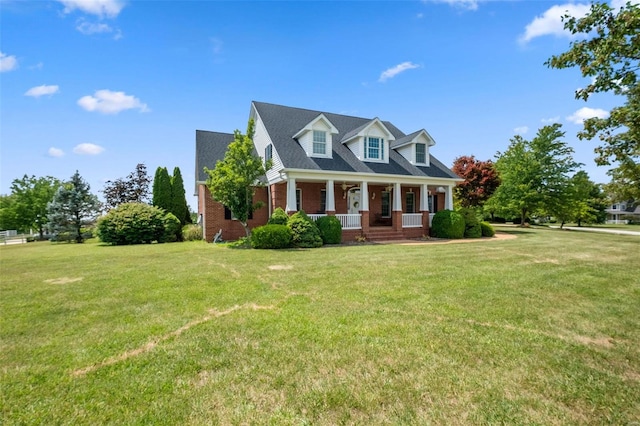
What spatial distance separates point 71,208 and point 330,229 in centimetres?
2129

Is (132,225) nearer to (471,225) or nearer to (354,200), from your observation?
(354,200)

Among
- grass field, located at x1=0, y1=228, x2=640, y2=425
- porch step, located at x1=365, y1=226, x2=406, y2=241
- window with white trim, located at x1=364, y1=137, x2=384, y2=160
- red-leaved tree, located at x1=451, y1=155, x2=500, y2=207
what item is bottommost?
grass field, located at x1=0, y1=228, x2=640, y2=425

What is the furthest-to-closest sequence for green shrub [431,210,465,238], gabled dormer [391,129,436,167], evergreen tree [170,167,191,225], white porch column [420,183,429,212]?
evergreen tree [170,167,191,225]
gabled dormer [391,129,436,167]
white porch column [420,183,429,212]
green shrub [431,210,465,238]

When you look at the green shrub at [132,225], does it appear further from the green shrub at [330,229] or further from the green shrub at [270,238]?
the green shrub at [330,229]

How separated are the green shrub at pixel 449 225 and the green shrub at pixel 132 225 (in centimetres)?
1765

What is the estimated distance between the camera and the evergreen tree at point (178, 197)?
22.2m

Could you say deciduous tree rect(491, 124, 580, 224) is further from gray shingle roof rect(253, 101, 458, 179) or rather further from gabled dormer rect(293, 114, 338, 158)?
gabled dormer rect(293, 114, 338, 158)

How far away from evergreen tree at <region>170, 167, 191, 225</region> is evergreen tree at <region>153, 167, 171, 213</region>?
0.93 ft

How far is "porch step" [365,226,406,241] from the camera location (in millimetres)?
17072

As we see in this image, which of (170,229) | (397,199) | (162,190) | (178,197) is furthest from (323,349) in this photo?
(162,190)

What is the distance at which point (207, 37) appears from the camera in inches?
508

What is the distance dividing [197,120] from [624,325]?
23660mm

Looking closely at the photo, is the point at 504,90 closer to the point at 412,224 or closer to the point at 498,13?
the point at 498,13

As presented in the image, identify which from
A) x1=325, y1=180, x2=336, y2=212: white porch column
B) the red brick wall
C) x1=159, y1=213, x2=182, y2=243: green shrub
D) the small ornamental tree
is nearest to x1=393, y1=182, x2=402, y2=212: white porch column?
x1=325, y1=180, x2=336, y2=212: white porch column
